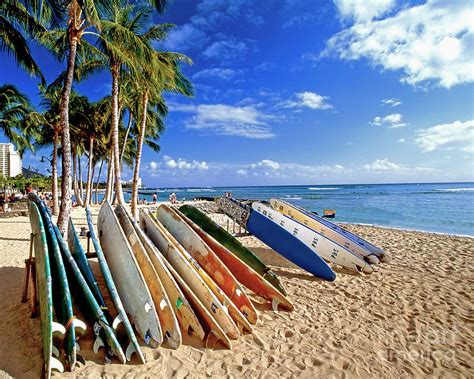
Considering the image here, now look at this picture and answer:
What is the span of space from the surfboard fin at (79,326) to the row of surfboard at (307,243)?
400cm

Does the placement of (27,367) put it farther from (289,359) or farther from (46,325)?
(289,359)

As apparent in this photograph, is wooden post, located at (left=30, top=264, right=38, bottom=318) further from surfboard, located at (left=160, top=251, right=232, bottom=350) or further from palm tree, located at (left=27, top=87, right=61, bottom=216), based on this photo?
palm tree, located at (left=27, top=87, right=61, bottom=216)

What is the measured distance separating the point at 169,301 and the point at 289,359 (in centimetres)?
143

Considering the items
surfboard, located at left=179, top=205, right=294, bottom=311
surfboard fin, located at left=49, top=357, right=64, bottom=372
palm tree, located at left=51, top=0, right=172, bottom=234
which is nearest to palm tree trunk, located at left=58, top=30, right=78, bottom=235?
palm tree, located at left=51, top=0, right=172, bottom=234

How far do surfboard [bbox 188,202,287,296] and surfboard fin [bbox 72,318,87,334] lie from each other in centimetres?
250

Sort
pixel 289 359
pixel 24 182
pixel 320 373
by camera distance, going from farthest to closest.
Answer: pixel 24 182 < pixel 289 359 < pixel 320 373

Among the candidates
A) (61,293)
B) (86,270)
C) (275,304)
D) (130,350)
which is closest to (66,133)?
(86,270)

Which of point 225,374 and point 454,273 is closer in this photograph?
point 225,374

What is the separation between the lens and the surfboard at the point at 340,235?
668 centimetres

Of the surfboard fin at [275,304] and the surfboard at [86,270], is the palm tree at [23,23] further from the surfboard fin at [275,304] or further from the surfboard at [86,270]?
the surfboard fin at [275,304]

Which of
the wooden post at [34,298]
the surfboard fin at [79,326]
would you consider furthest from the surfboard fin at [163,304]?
the wooden post at [34,298]

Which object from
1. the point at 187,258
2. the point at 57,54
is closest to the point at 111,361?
the point at 187,258

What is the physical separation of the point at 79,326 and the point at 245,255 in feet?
8.57

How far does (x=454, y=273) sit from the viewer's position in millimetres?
5730
